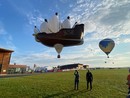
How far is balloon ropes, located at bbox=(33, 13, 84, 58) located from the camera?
39.6 ft

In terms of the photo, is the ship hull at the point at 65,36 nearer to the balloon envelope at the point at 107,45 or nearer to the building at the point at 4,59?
the balloon envelope at the point at 107,45

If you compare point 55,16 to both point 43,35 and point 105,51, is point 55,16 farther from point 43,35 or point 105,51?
point 105,51

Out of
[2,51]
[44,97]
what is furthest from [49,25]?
[2,51]

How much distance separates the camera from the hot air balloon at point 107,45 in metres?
27.7

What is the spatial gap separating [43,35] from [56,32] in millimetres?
851

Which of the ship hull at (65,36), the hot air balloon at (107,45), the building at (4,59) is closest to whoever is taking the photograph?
the ship hull at (65,36)

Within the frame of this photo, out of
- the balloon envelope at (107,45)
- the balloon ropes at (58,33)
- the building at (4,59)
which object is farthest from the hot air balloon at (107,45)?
the building at (4,59)

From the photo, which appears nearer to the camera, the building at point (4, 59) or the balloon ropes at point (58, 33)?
the balloon ropes at point (58, 33)

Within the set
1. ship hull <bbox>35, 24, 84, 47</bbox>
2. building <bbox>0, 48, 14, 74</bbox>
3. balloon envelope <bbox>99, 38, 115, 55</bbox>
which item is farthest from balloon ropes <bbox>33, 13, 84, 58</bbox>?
building <bbox>0, 48, 14, 74</bbox>

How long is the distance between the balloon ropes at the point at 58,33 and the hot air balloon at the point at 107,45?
15.9 metres

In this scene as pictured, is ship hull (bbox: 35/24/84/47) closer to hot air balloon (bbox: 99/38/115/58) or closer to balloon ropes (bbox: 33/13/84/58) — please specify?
balloon ropes (bbox: 33/13/84/58)

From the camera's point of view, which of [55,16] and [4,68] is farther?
[4,68]

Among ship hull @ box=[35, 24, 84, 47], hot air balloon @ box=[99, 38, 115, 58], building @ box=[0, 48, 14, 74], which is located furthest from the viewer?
building @ box=[0, 48, 14, 74]

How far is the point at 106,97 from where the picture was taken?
67.9 feet
